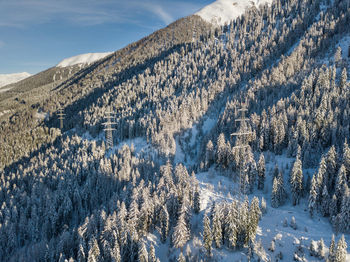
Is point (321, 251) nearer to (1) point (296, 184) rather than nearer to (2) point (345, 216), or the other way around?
(2) point (345, 216)

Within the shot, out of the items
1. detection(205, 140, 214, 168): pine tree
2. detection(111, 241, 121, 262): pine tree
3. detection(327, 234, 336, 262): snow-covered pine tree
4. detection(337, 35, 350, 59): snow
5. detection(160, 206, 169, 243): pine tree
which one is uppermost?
detection(337, 35, 350, 59): snow

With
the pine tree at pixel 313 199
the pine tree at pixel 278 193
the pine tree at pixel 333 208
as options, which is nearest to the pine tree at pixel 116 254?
the pine tree at pixel 278 193

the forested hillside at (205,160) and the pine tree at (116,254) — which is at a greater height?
the forested hillside at (205,160)

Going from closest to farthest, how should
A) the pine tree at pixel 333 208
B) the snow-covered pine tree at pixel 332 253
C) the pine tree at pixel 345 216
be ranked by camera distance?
the snow-covered pine tree at pixel 332 253 < the pine tree at pixel 345 216 < the pine tree at pixel 333 208

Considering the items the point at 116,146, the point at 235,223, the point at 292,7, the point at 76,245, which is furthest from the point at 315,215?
the point at 292,7

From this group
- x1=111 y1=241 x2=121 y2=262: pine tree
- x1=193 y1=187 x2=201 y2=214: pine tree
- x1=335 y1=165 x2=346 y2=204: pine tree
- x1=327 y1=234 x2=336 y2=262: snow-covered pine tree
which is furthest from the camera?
x1=193 y1=187 x2=201 y2=214: pine tree

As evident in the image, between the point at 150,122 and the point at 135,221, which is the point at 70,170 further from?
the point at 135,221

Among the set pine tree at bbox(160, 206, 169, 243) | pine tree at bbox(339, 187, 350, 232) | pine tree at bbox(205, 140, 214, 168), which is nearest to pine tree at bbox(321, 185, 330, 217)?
pine tree at bbox(339, 187, 350, 232)

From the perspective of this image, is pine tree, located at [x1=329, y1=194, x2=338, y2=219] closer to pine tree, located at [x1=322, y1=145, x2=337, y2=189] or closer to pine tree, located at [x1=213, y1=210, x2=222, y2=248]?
pine tree, located at [x1=322, y1=145, x2=337, y2=189]

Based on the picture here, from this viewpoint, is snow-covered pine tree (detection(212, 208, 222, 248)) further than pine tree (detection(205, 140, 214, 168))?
No

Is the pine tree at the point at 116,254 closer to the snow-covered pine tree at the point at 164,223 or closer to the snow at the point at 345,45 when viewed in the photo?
the snow-covered pine tree at the point at 164,223
